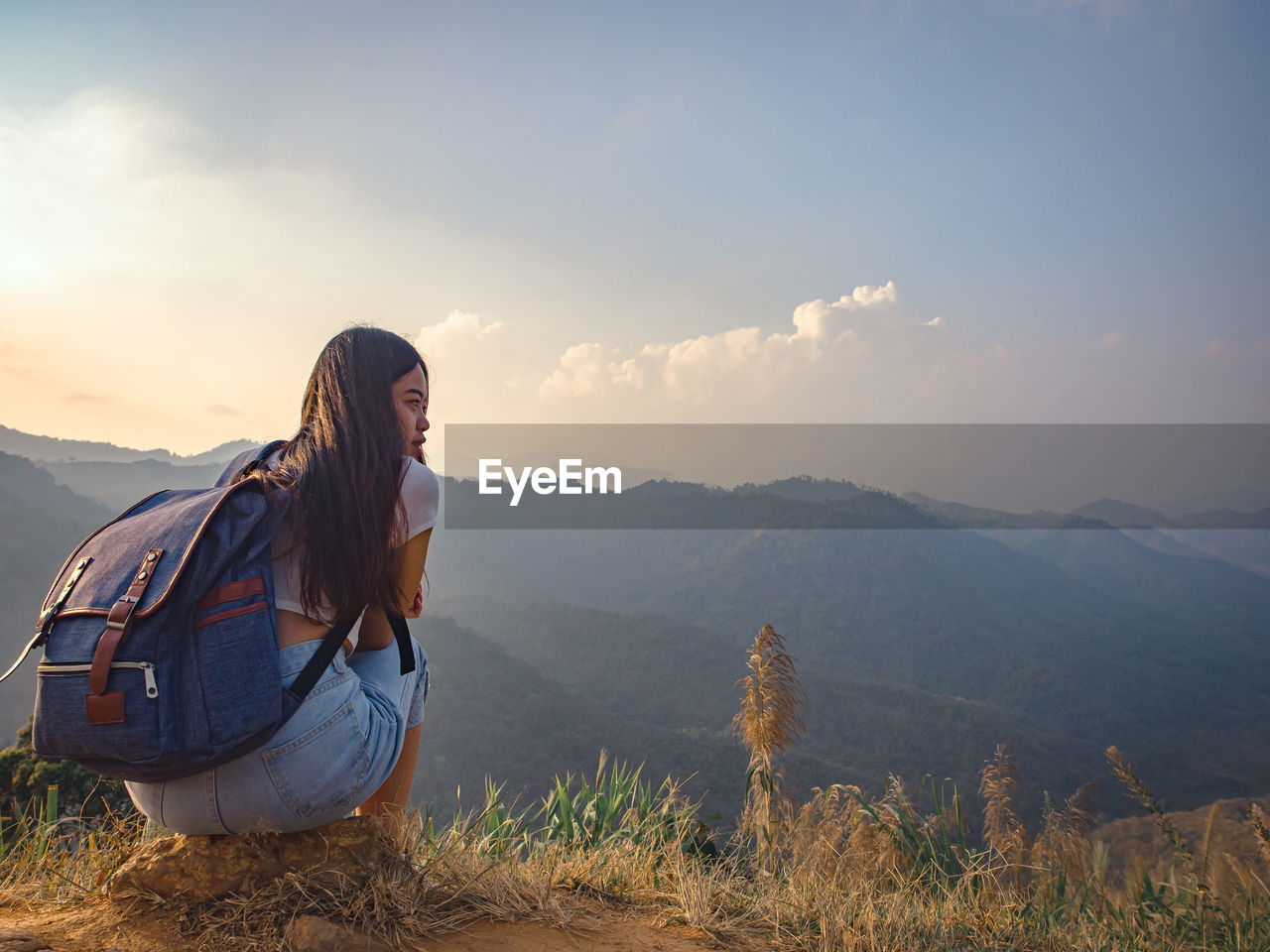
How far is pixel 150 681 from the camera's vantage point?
4.32ft

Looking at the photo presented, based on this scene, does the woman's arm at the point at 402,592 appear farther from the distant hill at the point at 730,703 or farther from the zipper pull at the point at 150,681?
the distant hill at the point at 730,703

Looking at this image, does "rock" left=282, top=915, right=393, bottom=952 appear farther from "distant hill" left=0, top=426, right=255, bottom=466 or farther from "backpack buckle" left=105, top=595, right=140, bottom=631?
"distant hill" left=0, top=426, right=255, bottom=466

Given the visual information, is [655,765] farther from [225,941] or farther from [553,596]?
[553,596]

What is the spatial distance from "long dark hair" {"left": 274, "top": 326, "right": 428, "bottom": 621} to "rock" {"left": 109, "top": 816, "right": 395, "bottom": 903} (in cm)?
61

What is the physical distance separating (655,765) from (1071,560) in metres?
111

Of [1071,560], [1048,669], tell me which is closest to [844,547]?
[1048,669]

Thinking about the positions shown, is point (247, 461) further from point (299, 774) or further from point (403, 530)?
point (299, 774)

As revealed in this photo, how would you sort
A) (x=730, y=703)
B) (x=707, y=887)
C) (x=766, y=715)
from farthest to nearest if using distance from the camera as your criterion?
(x=730, y=703) → (x=766, y=715) → (x=707, y=887)

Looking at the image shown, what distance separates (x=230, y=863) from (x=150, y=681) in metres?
0.64

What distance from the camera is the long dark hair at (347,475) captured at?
1536 mm

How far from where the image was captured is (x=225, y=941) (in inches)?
60.7

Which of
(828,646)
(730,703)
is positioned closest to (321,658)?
(730,703)

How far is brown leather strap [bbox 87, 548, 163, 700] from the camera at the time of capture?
129 cm

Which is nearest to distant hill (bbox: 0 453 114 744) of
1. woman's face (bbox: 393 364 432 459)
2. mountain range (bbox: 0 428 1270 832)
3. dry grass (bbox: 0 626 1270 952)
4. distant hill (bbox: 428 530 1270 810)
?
mountain range (bbox: 0 428 1270 832)
